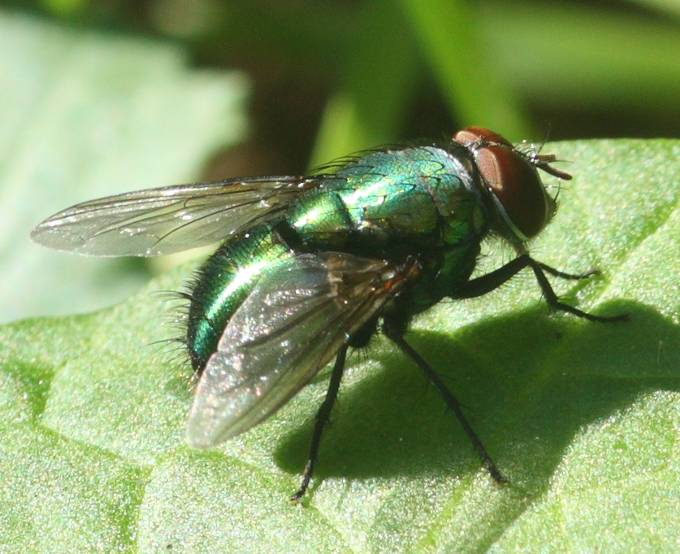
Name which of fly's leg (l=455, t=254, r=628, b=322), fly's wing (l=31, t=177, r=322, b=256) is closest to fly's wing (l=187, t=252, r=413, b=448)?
fly's leg (l=455, t=254, r=628, b=322)

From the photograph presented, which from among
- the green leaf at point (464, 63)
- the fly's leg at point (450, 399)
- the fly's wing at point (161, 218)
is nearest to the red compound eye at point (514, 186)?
the fly's leg at point (450, 399)

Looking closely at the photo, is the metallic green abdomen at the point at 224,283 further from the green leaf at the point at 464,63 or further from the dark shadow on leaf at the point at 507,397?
the green leaf at the point at 464,63

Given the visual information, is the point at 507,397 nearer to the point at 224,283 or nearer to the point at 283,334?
the point at 283,334

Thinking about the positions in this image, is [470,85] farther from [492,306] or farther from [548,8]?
[492,306]

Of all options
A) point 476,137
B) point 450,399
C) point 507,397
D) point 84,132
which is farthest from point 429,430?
point 84,132

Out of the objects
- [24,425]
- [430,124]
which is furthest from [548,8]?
[24,425]

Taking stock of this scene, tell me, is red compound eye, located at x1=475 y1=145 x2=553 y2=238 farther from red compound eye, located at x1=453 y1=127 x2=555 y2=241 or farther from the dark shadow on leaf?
the dark shadow on leaf
